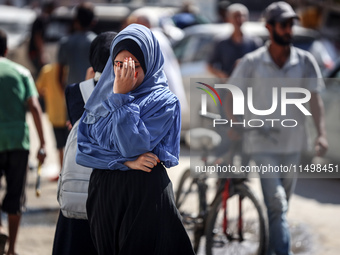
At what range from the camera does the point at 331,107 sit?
29.6ft

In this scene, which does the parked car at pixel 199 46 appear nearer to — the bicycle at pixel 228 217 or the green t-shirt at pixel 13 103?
the bicycle at pixel 228 217

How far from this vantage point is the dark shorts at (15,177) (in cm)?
570

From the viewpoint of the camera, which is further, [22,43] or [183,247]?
[22,43]

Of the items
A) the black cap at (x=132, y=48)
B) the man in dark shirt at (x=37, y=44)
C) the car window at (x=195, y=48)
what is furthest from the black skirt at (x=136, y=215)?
the man in dark shirt at (x=37, y=44)

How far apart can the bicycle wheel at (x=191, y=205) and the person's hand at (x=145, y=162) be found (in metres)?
2.23

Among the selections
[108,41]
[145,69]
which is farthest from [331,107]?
[145,69]

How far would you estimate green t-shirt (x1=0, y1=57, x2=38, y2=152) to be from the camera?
5.61 metres

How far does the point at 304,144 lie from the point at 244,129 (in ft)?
1.64

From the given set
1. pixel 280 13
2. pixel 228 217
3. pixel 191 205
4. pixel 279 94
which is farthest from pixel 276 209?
pixel 280 13

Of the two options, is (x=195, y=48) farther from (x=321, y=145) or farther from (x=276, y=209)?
(x=276, y=209)

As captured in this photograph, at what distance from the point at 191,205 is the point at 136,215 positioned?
2.72 meters

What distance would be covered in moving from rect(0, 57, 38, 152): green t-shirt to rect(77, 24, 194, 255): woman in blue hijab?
6.17 feet

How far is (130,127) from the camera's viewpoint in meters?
3.63

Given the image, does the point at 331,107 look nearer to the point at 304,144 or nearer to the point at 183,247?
the point at 304,144
